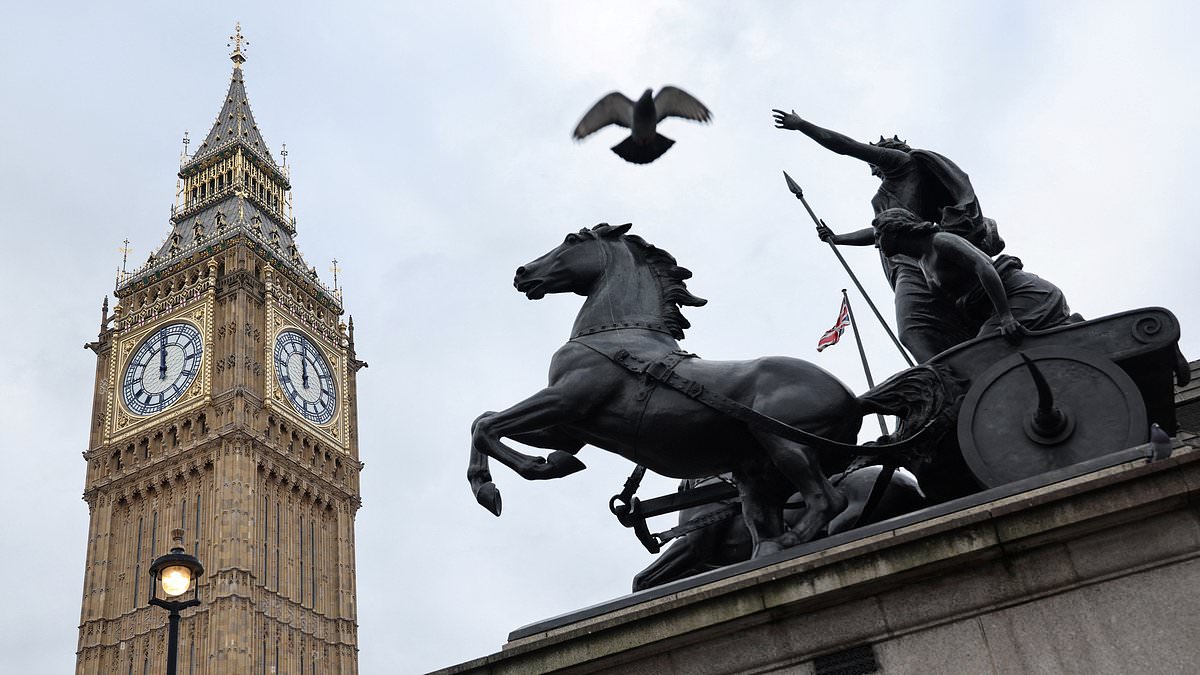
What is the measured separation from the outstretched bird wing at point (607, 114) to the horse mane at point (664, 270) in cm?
69

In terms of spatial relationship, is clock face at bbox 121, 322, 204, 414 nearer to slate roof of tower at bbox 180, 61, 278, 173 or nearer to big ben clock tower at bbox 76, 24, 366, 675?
big ben clock tower at bbox 76, 24, 366, 675

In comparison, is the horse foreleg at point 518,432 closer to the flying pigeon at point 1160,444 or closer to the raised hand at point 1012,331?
the raised hand at point 1012,331

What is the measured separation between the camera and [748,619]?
6.22m

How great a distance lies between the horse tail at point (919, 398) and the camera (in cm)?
765

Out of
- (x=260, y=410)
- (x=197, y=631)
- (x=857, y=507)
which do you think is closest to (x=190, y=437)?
(x=260, y=410)

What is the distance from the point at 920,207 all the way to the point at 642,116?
7.18 ft

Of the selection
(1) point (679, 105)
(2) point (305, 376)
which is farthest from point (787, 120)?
(2) point (305, 376)

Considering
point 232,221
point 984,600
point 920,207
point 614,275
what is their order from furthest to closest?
point 232,221
point 920,207
point 614,275
point 984,600

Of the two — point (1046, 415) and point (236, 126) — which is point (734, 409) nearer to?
point (1046, 415)

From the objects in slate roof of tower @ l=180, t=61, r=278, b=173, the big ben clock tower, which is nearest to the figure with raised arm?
→ the big ben clock tower

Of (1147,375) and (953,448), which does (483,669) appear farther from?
(1147,375)

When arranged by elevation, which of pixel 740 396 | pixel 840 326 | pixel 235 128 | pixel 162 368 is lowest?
pixel 740 396

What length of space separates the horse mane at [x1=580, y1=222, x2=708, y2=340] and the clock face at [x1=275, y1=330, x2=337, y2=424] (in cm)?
5937

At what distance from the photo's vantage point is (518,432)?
7895mm
